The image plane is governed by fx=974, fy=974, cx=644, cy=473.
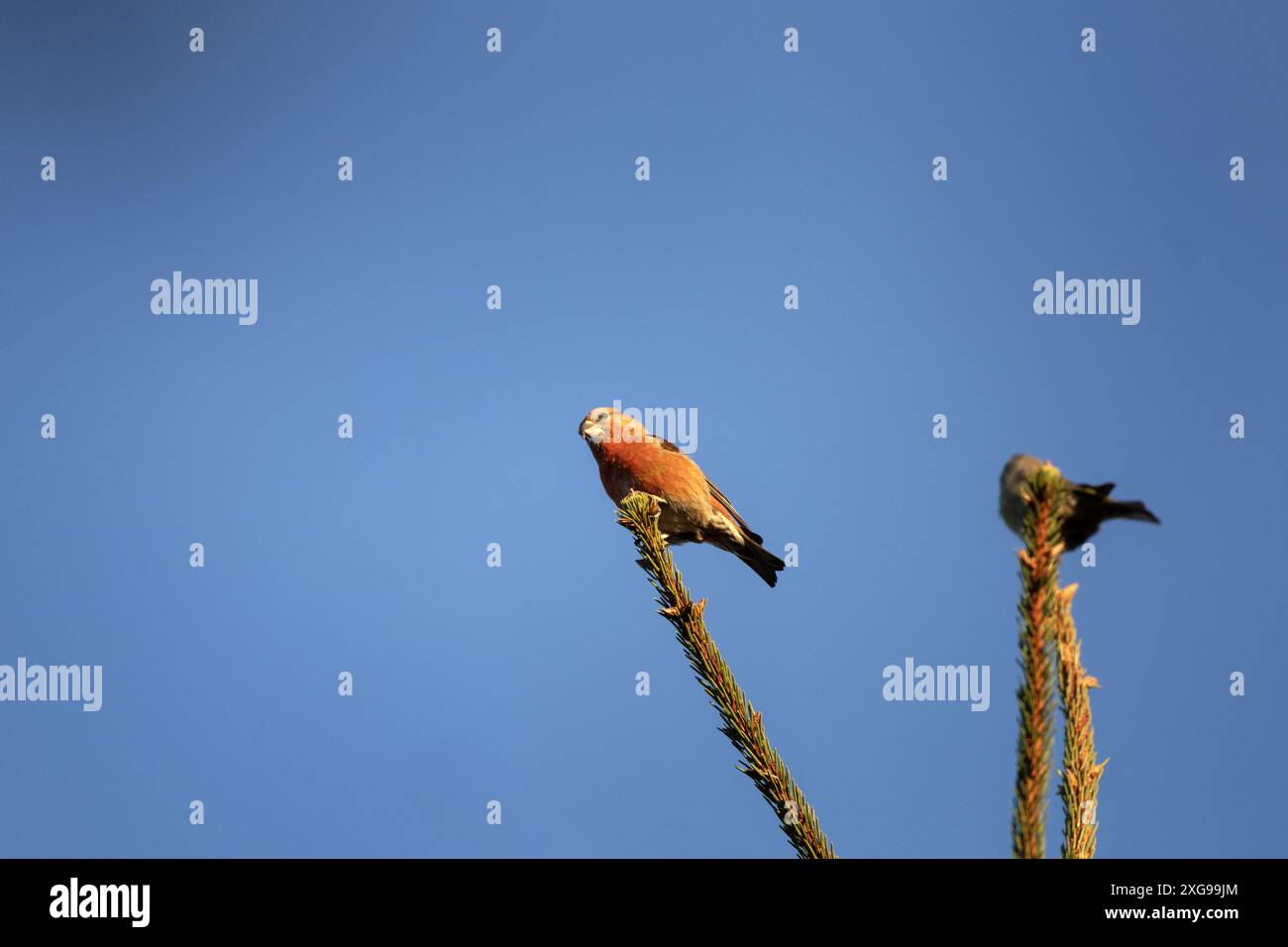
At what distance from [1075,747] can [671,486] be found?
4.20 metres

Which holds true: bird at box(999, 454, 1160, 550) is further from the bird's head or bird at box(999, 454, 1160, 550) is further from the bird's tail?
the bird's head

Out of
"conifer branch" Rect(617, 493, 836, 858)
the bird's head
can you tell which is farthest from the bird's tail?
the bird's head

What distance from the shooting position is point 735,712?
2668 mm

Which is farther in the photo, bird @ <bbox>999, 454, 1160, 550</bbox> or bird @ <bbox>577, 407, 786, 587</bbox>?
→ bird @ <bbox>577, 407, 786, 587</bbox>

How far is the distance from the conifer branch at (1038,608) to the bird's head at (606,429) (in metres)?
4.55

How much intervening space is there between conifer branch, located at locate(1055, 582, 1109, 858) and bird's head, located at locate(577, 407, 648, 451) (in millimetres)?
4529

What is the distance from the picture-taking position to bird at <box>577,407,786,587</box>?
642 centimetres

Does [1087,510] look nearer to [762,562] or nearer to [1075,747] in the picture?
[1075,747]

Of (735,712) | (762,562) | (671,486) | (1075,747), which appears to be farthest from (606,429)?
(1075,747)

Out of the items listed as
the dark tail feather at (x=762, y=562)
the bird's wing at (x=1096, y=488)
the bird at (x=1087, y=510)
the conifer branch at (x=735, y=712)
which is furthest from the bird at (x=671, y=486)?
the bird's wing at (x=1096, y=488)

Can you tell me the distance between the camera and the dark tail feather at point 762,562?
6602 mm

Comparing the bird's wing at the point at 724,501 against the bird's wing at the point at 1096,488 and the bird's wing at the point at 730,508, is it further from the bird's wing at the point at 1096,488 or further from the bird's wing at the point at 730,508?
the bird's wing at the point at 1096,488
